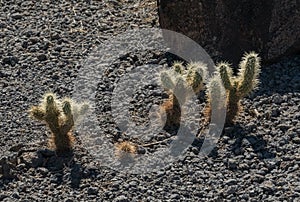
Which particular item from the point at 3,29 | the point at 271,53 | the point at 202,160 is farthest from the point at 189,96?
the point at 3,29

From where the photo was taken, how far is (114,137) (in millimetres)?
5832

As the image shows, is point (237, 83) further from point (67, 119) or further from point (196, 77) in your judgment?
point (67, 119)

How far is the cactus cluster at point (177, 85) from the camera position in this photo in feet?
19.2

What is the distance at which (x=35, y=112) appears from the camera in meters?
5.68

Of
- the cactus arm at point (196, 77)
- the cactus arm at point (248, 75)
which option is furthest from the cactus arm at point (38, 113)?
the cactus arm at point (248, 75)

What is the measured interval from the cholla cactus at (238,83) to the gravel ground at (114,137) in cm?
11

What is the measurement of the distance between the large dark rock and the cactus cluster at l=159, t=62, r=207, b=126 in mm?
778

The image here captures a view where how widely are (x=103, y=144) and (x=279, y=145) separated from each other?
1.13m

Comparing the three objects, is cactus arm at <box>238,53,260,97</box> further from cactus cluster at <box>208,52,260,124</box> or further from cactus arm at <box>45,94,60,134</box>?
cactus arm at <box>45,94,60,134</box>

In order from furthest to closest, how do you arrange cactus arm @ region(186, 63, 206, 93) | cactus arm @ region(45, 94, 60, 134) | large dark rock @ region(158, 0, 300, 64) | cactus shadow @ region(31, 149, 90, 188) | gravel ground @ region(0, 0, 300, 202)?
large dark rock @ region(158, 0, 300, 64) → cactus arm @ region(186, 63, 206, 93) → cactus arm @ region(45, 94, 60, 134) → cactus shadow @ region(31, 149, 90, 188) → gravel ground @ region(0, 0, 300, 202)

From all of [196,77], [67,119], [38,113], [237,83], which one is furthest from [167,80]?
[38,113]

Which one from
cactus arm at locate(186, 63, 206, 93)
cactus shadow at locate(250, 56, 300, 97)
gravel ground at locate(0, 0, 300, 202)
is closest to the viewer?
gravel ground at locate(0, 0, 300, 202)

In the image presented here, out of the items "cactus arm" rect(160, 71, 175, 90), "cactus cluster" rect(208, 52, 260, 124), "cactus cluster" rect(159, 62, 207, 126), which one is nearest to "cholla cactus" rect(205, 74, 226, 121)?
"cactus cluster" rect(208, 52, 260, 124)

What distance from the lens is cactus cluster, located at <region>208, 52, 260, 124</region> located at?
19.0 ft
